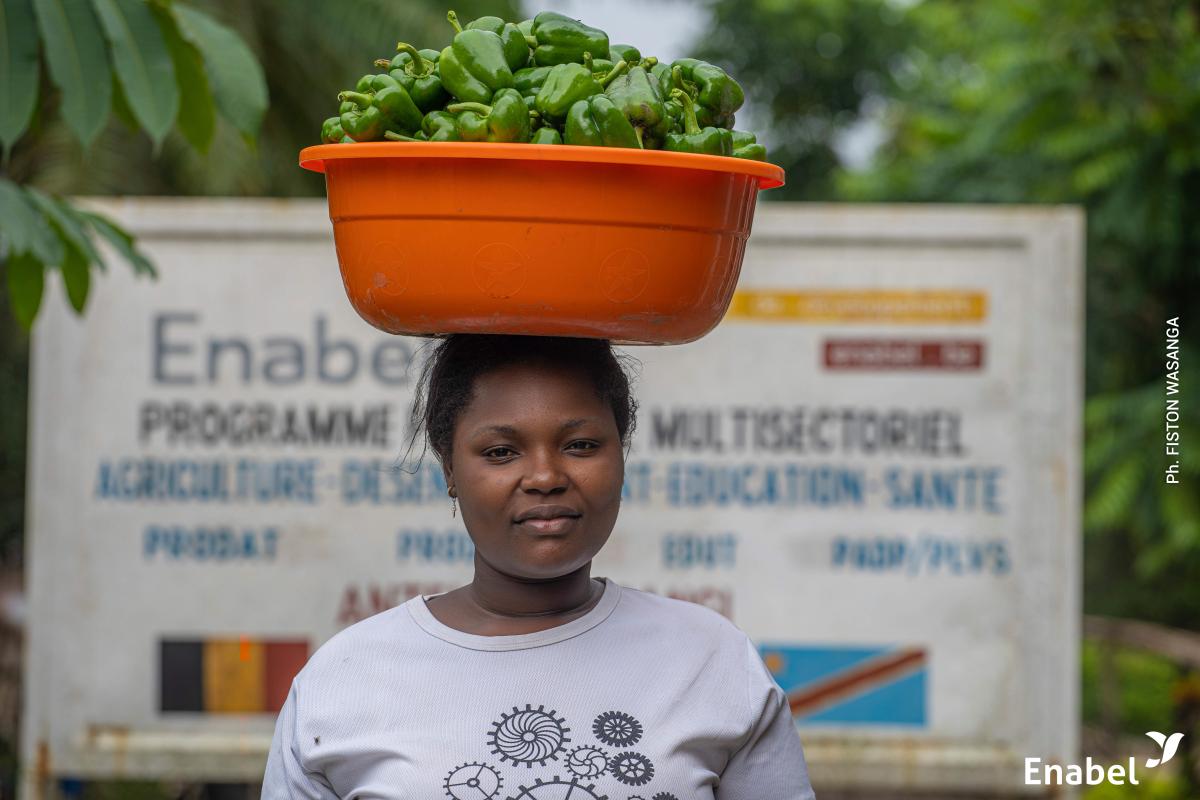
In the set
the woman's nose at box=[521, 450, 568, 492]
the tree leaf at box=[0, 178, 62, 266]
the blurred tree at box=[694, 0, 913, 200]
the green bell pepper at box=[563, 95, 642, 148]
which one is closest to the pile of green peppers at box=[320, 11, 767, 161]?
the green bell pepper at box=[563, 95, 642, 148]

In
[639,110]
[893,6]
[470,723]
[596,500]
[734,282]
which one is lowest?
[470,723]

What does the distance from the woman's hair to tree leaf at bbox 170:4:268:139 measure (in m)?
1.12

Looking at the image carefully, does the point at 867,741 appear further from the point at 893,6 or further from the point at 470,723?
the point at 893,6

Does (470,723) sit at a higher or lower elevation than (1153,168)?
lower

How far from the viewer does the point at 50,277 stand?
183 inches

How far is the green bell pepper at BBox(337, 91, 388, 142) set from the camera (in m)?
1.73

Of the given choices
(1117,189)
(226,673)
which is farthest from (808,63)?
(226,673)

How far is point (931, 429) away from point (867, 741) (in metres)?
0.99

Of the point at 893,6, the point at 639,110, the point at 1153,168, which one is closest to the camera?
the point at 639,110

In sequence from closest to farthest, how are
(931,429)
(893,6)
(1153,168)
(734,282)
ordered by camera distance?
(734,282) → (931,429) → (1153,168) → (893,6)

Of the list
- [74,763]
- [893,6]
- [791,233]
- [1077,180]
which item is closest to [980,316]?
[791,233]

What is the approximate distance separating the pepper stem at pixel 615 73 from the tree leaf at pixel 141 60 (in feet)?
4.06

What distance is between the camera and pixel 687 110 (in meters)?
1.77

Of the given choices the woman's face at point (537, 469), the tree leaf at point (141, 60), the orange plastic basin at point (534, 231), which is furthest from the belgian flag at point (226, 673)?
the orange plastic basin at point (534, 231)
